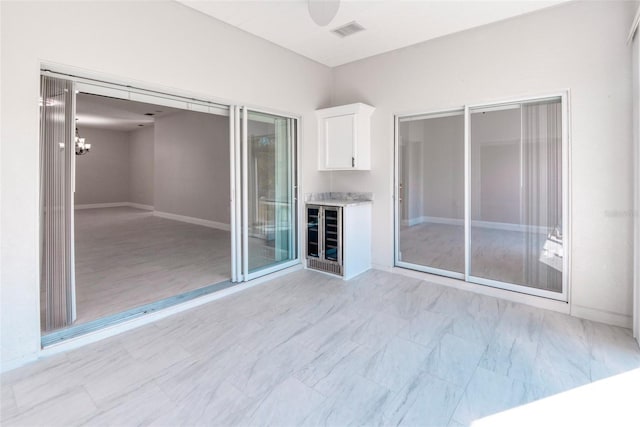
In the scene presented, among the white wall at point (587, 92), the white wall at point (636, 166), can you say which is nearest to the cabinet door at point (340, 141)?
the white wall at point (587, 92)

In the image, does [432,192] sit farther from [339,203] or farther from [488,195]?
[339,203]

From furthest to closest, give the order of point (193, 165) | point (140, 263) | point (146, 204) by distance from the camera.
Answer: point (146, 204), point (193, 165), point (140, 263)

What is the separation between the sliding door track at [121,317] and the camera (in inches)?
101

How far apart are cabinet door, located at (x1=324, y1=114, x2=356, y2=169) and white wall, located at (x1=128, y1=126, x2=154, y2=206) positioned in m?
9.57

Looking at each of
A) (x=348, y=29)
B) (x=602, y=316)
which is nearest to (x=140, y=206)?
(x=348, y=29)

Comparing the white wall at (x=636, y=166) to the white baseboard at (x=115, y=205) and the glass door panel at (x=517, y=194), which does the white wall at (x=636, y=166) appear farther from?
the white baseboard at (x=115, y=205)

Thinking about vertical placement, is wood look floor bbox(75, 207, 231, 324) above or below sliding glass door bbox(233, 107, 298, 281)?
below

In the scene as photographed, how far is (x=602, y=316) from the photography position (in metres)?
3.05

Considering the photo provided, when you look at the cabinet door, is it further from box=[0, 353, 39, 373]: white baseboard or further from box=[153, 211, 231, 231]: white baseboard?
box=[153, 211, 231, 231]: white baseboard

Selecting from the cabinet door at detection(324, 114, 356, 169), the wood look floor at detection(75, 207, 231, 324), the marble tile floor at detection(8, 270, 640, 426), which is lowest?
the marble tile floor at detection(8, 270, 640, 426)

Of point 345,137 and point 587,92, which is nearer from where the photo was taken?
point 587,92

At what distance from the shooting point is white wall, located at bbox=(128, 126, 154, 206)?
39.4 feet

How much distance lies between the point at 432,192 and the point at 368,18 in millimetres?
2324

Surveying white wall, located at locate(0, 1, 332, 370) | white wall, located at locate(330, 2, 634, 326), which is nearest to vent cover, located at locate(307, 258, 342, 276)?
white wall, located at locate(0, 1, 332, 370)
